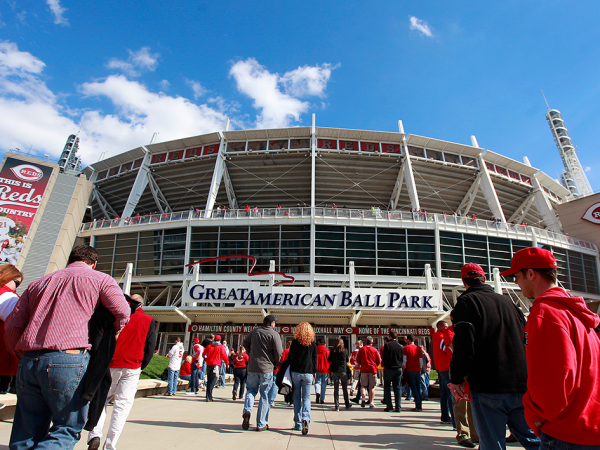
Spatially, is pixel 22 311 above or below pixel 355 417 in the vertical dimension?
above

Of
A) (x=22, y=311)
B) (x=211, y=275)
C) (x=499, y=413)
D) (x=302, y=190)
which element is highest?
(x=302, y=190)

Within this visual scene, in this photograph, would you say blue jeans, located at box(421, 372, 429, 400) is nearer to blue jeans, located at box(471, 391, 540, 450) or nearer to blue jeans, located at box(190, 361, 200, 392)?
blue jeans, located at box(190, 361, 200, 392)

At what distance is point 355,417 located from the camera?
7883 mm

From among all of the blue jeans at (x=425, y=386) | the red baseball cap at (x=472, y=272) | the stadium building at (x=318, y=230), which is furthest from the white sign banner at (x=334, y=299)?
the red baseball cap at (x=472, y=272)

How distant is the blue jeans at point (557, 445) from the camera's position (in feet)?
5.71

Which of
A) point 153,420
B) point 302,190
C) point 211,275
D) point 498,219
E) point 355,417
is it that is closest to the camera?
point 153,420

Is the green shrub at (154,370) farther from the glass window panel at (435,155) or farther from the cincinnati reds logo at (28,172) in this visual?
the glass window panel at (435,155)

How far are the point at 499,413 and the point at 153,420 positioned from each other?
5.71m

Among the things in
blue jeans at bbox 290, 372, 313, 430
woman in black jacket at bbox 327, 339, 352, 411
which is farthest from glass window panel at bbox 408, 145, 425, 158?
blue jeans at bbox 290, 372, 313, 430

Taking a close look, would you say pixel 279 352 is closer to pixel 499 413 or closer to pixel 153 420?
pixel 153 420

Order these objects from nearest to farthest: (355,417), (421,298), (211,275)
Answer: (355,417), (421,298), (211,275)

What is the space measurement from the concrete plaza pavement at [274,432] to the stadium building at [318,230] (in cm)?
1668

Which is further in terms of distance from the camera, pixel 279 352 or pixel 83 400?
pixel 279 352

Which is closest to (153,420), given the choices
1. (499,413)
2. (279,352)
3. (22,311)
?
(279,352)
